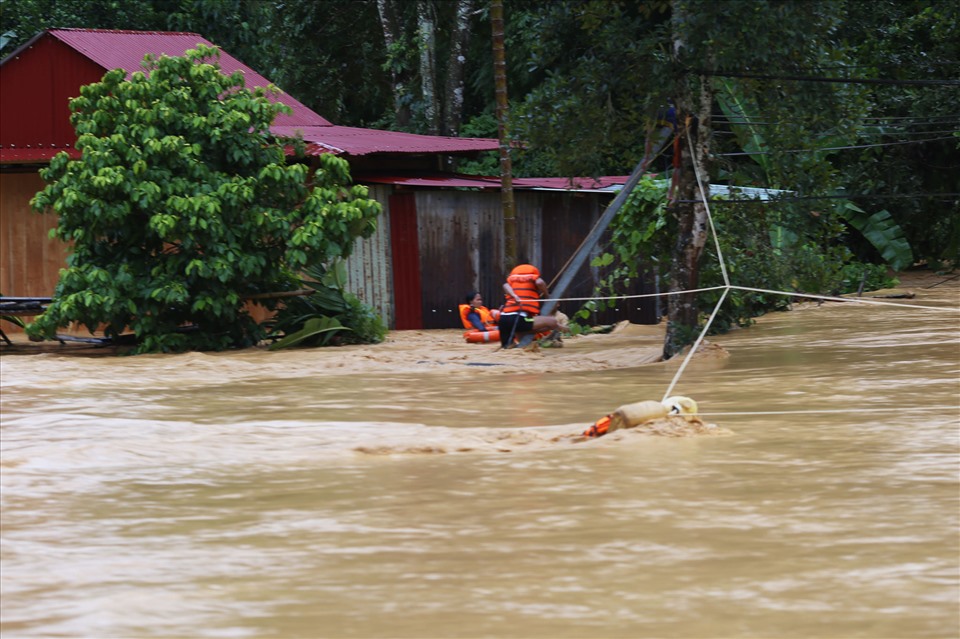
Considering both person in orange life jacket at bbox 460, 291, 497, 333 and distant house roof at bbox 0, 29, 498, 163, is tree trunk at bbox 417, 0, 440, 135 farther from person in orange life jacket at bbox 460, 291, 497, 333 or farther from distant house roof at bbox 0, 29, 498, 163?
person in orange life jacket at bbox 460, 291, 497, 333

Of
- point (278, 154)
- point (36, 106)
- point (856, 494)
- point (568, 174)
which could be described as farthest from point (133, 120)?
point (856, 494)

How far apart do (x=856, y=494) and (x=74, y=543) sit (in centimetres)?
369

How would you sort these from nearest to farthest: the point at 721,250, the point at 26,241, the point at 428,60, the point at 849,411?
the point at 849,411
the point at 721,250
the point at 26,241
the point at 428,60

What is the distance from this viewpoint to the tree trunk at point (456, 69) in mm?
23938

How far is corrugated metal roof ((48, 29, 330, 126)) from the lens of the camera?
17359 millimetres

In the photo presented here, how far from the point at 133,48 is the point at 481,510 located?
13911mm

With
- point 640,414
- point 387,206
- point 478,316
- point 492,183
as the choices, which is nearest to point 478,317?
point 478,316

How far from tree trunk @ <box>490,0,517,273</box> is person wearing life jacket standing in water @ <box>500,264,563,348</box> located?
187 centimetres

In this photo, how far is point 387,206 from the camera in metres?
17.3

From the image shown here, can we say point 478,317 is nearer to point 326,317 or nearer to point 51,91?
point 326,317

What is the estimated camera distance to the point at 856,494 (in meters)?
6.20

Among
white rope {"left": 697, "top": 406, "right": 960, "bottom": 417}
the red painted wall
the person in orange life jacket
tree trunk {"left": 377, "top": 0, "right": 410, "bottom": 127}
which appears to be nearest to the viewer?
A: white rope {"left": 697, "top": 406, "right": 960, "bottom": 417}

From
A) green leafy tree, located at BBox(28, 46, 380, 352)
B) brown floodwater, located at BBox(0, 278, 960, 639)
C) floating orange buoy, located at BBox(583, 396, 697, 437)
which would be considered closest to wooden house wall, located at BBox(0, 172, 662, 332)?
green leafy tree, located at BBox(28, 46, 380, 352)

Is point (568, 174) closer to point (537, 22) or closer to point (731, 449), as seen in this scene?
point (537, 22)
